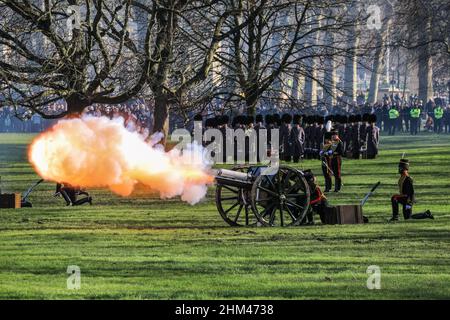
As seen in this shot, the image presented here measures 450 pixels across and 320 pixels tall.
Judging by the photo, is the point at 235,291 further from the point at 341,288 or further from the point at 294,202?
the point at 294,202

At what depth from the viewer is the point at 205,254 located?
834 inches

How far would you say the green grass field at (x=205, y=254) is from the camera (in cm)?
1756

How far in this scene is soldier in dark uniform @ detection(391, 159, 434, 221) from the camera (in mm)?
26250

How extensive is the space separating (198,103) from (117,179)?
38.0 ft

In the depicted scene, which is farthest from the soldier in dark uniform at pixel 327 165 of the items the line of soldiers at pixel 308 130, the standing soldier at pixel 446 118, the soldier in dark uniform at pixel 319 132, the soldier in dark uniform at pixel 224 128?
the standing soldier at pixel 446 118

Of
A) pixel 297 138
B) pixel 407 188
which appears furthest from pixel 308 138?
pixel 407 188

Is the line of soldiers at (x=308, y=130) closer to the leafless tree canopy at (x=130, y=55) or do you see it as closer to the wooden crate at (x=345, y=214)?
the leafless tree canopy at (x=130, y=55)

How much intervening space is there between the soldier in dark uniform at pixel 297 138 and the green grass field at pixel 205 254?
37.2ft

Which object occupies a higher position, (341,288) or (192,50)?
(192,50)

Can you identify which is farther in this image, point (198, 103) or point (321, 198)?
point (198, 103)

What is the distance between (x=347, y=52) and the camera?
133 ft

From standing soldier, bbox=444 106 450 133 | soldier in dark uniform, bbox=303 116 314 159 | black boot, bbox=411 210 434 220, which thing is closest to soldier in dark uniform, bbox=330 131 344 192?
black boot, bbox=411 210 434 220
